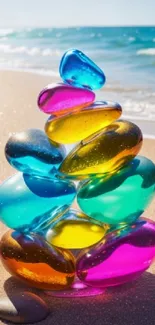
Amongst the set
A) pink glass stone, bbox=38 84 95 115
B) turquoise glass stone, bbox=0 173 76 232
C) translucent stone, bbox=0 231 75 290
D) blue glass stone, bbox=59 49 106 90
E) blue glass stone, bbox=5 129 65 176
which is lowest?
translucent stone, bbox=0 231 75 290

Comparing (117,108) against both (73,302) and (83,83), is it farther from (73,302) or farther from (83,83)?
(73,302)

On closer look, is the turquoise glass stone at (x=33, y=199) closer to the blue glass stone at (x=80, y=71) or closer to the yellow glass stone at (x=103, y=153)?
the yellow glass stone at (x=103, y=153)

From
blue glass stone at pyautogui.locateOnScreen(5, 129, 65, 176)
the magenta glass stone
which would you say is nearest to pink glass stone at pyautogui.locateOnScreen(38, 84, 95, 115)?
blue glass stone at pyautogui.locateOnScreen(5, 129, 65, 176)

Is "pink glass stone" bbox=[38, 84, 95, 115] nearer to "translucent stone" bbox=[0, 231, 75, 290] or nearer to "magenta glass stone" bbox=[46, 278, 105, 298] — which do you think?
"translucent stone" bbox=[0, 231, 75, 290]

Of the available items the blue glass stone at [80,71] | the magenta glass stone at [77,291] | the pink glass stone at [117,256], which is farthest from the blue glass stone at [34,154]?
the magenta glass stone at [77,291]

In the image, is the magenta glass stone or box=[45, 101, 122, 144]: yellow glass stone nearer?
box=[45, 101, 122, 144]: yellow glass stone
